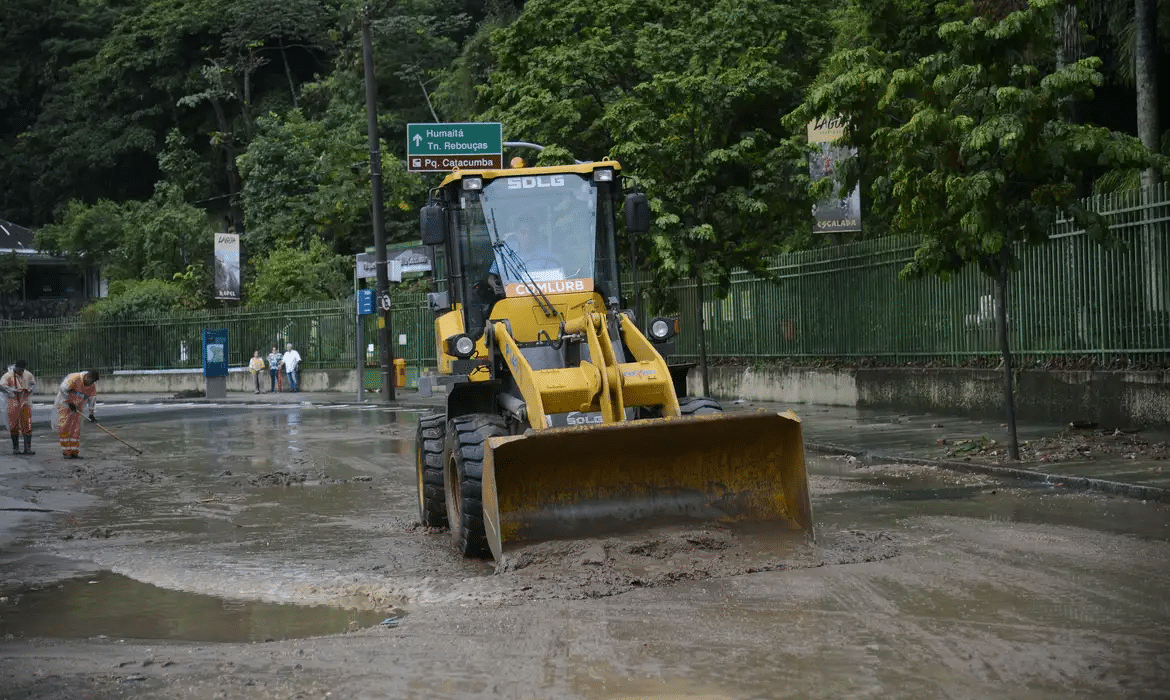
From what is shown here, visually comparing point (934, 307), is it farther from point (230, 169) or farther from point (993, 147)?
point (230, 169)

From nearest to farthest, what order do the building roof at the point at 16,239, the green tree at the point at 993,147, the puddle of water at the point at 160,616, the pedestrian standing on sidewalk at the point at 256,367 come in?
the puddle of water at the point at 160,616
the green tree at the point at 993,147
the pedestrian standing on sidewalk at the point at 256,367
the building roof at the point at 16,239

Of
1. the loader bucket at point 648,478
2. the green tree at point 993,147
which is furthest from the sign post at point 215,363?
the loader bucket at point 648,478

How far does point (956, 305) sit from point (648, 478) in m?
13.8

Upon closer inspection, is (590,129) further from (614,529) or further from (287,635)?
(287,635)

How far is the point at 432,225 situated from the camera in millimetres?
11914

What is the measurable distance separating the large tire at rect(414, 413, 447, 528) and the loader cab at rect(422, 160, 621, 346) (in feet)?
3.19

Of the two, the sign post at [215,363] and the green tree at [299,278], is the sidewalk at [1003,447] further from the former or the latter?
the green tree at [299,278]

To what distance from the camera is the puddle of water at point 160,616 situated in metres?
8.12

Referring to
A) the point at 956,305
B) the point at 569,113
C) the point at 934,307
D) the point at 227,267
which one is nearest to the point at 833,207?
the point at 934,307

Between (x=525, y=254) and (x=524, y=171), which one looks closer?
(x=525, y=254)

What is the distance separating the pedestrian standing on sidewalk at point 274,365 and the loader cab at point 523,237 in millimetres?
36036

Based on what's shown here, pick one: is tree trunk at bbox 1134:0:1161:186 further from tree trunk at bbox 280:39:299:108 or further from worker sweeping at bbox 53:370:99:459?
tree trunk at bbox 280:39:299:108

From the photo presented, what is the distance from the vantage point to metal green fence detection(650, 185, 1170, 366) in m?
17.8

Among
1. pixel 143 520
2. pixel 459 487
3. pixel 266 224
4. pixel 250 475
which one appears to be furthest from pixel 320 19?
pixel 459 487
